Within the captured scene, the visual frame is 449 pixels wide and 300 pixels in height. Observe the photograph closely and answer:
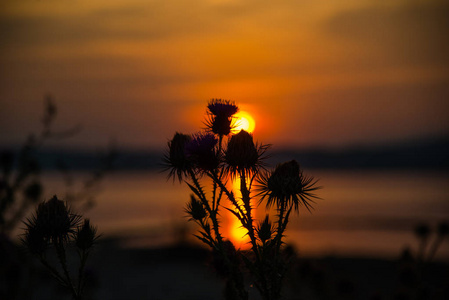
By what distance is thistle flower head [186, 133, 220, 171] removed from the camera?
326 cm

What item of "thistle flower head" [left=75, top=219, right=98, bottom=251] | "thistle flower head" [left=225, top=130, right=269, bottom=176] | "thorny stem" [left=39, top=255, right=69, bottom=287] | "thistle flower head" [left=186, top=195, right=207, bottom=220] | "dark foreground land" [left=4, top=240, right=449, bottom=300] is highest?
"thistle flower head" [left=225, top=130, right=269, bottom=176]

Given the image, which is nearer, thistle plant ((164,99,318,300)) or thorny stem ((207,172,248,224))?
thorny stem ((207,172,248,224))

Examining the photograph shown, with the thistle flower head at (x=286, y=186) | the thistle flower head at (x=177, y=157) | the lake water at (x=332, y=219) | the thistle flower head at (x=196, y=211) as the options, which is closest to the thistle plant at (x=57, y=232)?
the thistle flower head at (x=196, y=211)

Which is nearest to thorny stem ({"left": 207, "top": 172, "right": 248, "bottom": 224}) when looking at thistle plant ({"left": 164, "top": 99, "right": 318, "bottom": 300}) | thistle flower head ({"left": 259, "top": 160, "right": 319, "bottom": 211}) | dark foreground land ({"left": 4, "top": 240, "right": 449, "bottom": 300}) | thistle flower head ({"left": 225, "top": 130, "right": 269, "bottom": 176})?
thistle plant ({"left": 164, "top": 99, "right": 318, "bottom": 300})

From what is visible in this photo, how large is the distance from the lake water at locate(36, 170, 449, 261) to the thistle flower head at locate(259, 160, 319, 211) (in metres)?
7.81

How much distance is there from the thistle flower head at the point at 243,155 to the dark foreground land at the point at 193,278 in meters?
1.95

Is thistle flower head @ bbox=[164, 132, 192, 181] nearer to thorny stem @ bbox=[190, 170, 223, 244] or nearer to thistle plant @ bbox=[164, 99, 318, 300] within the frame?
thistle plant @ bbox=[164, 99, 318, 300]

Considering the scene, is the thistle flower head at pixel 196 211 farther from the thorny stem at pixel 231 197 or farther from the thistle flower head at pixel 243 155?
the thistle flower head at pixel 243 155

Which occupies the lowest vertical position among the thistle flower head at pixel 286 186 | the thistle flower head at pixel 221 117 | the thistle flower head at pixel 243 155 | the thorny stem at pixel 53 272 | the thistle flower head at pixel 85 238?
the thorny stem at pixel 53 272

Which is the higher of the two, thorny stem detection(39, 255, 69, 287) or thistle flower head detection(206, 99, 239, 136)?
thistle flower head detection(206, 99, 239, 136)

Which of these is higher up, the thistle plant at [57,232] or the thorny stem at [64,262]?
the thistle plant at [57,232]

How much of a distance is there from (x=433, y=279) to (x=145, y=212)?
639 inches

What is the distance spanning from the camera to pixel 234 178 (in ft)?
11.7

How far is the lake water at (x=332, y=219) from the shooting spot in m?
17.3
